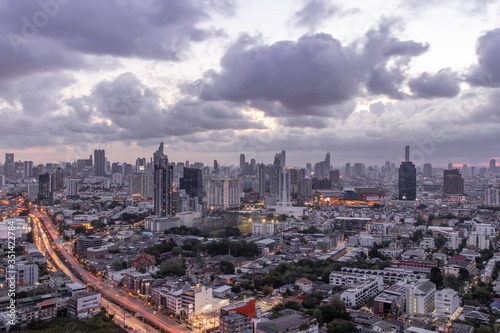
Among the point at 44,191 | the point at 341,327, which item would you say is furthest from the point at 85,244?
the point at 44,191

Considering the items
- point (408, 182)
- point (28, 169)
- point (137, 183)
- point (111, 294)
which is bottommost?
point (111, 294)

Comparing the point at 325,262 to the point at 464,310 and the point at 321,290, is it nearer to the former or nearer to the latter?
the point at 321,290

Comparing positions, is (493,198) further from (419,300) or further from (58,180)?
(58,180)

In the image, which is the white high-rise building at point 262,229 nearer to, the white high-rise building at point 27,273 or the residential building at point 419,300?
the white high-rise building at point 27,273

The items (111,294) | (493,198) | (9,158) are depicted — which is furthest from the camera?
(9,158)

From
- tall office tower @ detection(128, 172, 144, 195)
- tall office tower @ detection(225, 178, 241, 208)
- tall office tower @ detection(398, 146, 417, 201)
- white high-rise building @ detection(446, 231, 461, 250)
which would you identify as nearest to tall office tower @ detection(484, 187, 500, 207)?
tall office tower @ detection(398, 146, 417, 201)

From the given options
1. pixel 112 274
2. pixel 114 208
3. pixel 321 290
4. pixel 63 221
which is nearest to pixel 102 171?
pixel 114 208

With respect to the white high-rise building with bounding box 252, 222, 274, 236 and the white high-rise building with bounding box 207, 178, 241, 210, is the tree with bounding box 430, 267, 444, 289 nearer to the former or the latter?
the white high-rise building with bounding box 252, 222, 274, 236

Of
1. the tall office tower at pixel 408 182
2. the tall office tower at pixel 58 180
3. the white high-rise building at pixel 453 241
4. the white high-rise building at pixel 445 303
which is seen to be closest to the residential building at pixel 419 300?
the white high-rise building at pixel 445 303

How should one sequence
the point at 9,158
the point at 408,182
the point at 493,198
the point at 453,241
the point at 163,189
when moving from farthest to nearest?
the point at 9,158 < the point at 408,182 < the point at 493,198 < the point at 163,189 < the point at 453,241
